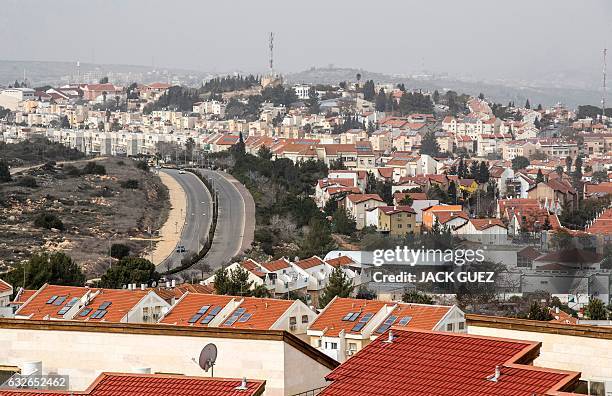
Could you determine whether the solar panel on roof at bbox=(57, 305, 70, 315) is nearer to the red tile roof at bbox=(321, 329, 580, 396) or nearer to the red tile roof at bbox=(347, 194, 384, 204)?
the red tile roof at bbox=(321, 329, 580, 396)

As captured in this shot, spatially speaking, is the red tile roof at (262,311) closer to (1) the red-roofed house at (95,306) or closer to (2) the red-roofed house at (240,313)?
(2) the red-roofed house at (240,313)

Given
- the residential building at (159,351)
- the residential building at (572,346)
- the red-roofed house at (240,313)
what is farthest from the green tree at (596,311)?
the residential building at (159,351)

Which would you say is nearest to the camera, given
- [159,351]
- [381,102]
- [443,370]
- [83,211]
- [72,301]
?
[443,370]

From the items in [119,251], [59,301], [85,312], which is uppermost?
[85,312]

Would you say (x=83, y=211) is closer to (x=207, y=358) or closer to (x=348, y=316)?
(x=348, y=316)

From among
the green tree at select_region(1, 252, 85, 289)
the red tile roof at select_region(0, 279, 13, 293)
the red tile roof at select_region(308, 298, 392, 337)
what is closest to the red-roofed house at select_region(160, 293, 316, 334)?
the red tile roof at select_region(308, 298, 392, 337)

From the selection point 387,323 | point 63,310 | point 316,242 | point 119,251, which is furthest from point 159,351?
point 316,242
